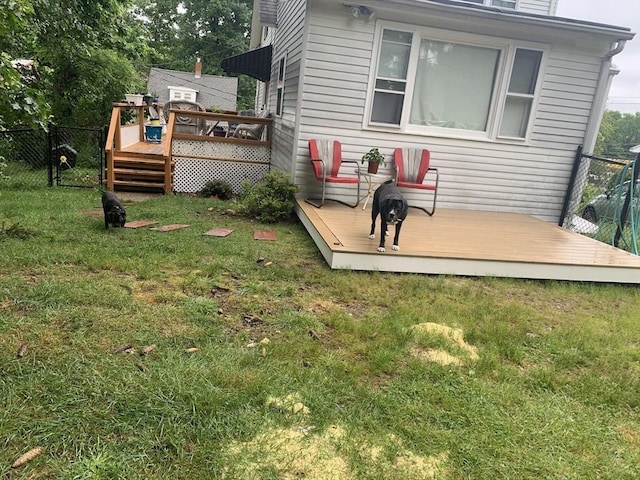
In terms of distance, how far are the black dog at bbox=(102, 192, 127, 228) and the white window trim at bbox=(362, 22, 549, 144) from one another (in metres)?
3.35

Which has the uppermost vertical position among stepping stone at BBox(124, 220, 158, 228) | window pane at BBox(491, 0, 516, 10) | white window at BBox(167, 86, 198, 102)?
window pane at BBox(491, 0, 516, 10)

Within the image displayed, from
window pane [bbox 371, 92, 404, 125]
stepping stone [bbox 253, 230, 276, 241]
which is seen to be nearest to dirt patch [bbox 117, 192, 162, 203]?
stepping stone [bbox 253, 230, 276, 241]

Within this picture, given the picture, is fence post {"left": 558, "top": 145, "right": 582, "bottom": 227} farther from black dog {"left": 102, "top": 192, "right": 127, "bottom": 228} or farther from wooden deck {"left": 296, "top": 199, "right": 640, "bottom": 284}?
black dog {"left": 102, "top": 192, "right": 127, "bottom": 228}

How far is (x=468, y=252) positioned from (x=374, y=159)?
2122mm

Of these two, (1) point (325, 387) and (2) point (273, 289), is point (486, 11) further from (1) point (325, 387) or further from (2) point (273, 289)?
(1) point (325, 387)

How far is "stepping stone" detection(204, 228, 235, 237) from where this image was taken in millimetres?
5242

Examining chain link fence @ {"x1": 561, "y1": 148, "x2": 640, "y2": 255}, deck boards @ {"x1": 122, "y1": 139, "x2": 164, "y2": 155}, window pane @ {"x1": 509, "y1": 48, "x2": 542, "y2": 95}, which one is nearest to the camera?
chain link fence @ {"x1": 561, "y1": 148, "x2": 640, "y2": 255}

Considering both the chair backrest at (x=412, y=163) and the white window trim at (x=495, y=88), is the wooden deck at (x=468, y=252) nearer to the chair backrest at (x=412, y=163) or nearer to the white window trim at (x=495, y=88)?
the chair backrest at (x=412, y=163)

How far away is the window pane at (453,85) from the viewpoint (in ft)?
21.4

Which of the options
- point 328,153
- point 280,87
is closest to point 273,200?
point 328,153

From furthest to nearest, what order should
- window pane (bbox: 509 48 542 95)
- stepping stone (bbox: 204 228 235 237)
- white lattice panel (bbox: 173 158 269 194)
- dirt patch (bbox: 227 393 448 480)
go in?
white lattice panel (bbox: 173 158 269 194)
window pane (bbox: 509 48 542 95)
stepping stone (bbox: 204 228 235 237)
dirt patch (bbox: 227 393 448 480)

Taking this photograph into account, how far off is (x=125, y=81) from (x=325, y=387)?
11681mm

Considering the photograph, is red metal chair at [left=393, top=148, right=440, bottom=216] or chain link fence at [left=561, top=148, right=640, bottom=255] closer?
chain link fence at [left=561, top=148, right=640, bottom=255]

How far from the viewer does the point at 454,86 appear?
21.9 feet
